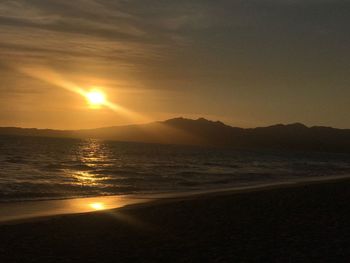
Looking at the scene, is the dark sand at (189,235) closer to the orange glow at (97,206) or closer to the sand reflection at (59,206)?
the sand reflection at (59,206)

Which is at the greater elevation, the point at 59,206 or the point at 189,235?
the point at 189,235

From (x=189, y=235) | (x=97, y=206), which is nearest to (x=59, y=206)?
(x=97, y=206)

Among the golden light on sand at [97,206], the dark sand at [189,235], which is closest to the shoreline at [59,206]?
the golden light on sand at [97,206]

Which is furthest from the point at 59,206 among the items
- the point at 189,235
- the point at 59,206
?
the point at 189,235

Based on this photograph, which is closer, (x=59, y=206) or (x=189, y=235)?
(x=189, y=235)

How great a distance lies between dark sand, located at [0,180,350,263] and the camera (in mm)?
11516

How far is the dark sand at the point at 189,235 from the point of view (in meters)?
11.5

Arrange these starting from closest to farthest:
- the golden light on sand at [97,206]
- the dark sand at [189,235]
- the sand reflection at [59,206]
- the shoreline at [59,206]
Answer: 1. the dark sand at [189,235]
2. the shoreline at [59,206]
3. the sand reflection at [59,206]
4. the golden light on sand at [97,206]

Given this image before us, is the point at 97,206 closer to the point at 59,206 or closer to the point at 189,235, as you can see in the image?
the point at 59,206

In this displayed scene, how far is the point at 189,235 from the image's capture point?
1417 cm

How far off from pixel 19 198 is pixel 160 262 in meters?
18.0

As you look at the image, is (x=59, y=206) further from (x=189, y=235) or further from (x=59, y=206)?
(x=189, y=235)

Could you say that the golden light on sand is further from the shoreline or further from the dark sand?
the dark sand

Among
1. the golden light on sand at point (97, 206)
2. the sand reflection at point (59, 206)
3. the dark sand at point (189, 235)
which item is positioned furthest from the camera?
the golden light on sand at point (97, 206)
